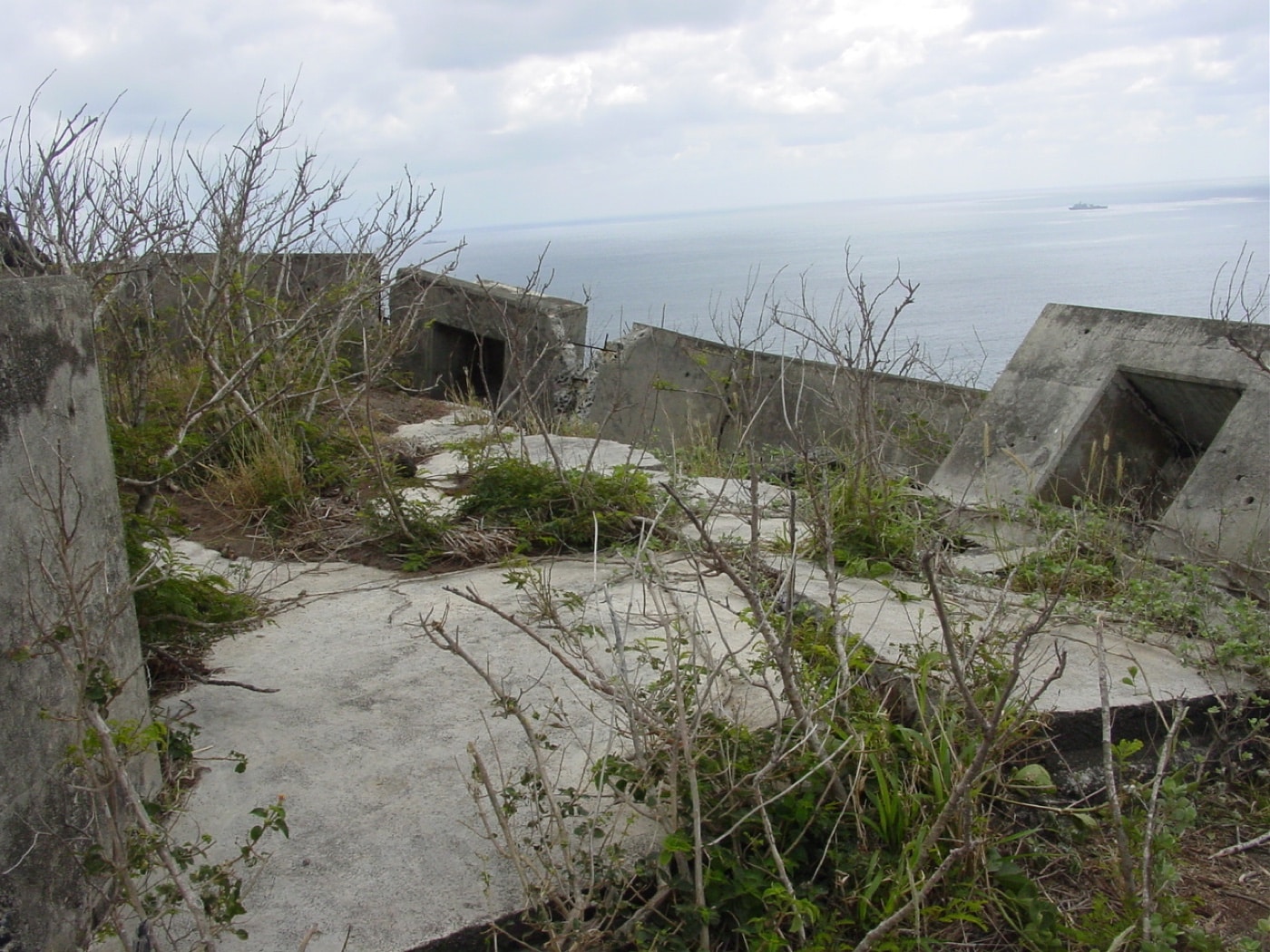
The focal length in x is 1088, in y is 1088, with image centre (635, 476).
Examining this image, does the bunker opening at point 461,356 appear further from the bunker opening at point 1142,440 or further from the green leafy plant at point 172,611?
the green leafy plant at point 172,611

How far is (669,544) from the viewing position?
4.76 meters

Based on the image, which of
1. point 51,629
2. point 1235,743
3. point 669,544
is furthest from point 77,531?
point 1235,743

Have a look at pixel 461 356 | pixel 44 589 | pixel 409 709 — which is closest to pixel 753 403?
pixel 409 709

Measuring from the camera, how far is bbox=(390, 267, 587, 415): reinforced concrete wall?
32.0 feet

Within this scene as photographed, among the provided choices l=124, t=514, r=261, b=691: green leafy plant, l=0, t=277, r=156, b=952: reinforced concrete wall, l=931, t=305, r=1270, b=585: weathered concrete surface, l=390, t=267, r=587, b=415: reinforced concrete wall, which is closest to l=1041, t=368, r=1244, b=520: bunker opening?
l=931, t=305, r=1270, b=585: weathered concrete surface

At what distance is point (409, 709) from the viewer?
328 centimetres

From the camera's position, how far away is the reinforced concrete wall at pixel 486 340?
975 centimetres

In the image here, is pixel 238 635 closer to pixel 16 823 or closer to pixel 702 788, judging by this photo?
pixel 16 823

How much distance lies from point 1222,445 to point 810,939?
3.77 metres

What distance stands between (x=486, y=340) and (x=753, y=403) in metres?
5.86

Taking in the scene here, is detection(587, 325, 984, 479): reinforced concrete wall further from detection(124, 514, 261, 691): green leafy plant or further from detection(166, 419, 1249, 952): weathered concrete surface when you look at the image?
detection(124, 514, 261, 691): green leafy plant

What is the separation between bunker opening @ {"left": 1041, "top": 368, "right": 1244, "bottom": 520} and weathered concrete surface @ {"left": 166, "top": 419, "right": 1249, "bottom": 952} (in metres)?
1.86

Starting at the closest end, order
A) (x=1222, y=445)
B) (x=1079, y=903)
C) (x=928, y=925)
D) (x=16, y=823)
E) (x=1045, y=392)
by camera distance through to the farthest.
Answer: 1. (x=16, y=823)
2. (x=928, y=925)
3. (x=1079, y=903)
4. (x=1222, y=445)
5. (x=1045, y=392)

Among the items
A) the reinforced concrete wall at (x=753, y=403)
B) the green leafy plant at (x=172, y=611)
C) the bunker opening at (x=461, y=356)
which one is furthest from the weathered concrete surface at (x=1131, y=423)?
the bunker opening at (x=461, y=356)
